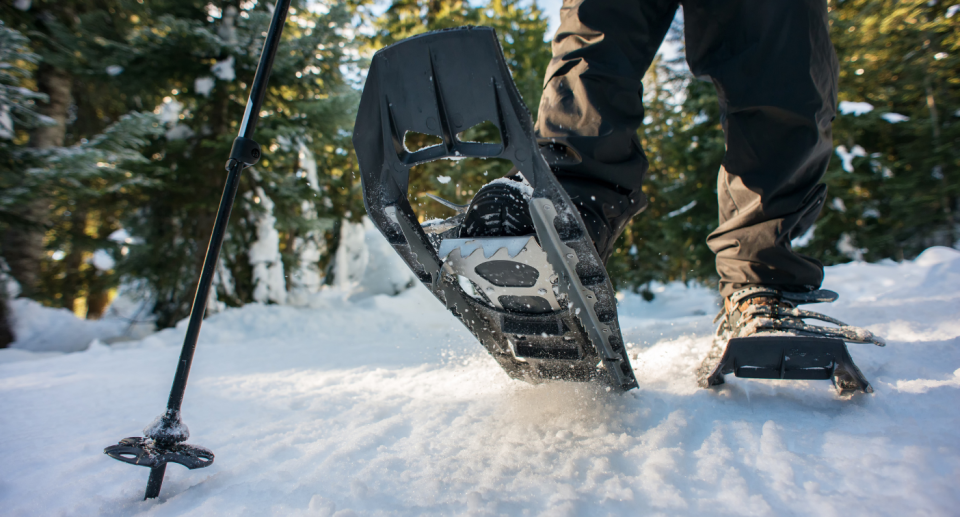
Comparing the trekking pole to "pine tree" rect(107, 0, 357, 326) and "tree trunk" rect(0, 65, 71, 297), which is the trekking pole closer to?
"pine tree" rect(107, 0, 357, 326)

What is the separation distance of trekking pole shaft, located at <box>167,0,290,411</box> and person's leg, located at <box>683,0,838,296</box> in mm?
986

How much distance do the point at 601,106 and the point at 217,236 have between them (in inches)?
32.2

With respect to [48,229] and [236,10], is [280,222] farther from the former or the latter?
[236,10]

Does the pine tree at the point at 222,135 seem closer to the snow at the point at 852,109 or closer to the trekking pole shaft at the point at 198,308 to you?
the trekking pole shaft at the point at 198,308

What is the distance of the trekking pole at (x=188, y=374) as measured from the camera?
0.69 m

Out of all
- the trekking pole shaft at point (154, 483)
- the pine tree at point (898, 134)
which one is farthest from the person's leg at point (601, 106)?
the pine tree at point (898, 134)

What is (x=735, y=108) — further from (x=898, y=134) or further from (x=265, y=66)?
(x=898, y=134)

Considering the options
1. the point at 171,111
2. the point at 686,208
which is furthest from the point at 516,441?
the point at 686,208

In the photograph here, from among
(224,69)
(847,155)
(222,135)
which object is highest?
(847,155)

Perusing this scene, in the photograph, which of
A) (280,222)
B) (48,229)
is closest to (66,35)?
(48,229)

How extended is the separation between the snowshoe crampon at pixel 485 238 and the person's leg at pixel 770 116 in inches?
18.2

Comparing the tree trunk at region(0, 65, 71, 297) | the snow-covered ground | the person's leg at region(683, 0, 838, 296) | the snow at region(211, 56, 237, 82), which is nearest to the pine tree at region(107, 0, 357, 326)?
the snow at region(211, 56, 237, 82)

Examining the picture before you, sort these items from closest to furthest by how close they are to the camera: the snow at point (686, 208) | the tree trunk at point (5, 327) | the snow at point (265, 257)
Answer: the tree trunk at point (5, 327), the snow at point (265, 257), the snow at point (686, 208)

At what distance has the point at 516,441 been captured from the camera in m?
0.83
